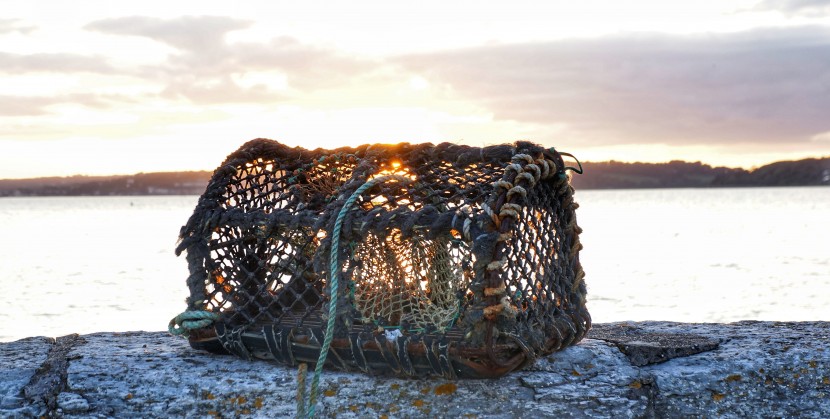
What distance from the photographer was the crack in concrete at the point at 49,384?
3.31 m

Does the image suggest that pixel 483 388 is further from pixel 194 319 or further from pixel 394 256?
A: pixel 194 319

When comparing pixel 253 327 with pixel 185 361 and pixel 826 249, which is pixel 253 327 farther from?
pixel 826 249

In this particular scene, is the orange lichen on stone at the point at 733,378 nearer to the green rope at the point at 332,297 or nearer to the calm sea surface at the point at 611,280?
the green rope at the point at 332,297

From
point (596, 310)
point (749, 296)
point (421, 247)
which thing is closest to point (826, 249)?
point (749, 296)

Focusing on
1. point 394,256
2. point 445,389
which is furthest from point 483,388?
point 394,256

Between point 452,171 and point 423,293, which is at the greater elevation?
point 452,171

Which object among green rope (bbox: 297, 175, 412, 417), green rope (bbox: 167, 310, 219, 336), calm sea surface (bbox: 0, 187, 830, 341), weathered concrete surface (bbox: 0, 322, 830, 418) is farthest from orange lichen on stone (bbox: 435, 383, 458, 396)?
calm sea surface (bbox: 0, 187, 830, 341)

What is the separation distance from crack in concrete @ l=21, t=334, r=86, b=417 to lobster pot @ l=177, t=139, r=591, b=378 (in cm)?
58

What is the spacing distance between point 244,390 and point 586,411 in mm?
1364

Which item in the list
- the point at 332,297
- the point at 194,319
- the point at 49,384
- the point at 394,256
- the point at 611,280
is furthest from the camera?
the point at 611,280

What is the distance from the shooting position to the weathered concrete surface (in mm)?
3229

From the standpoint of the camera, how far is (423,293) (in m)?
3.94

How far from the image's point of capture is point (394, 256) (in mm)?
3994

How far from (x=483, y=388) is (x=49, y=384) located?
1.77 meters
